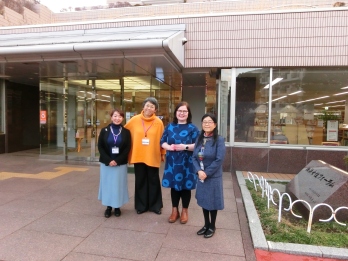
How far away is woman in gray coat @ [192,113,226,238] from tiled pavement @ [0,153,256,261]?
0.54m

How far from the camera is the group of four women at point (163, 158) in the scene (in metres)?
3.33

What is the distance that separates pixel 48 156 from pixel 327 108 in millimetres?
9180

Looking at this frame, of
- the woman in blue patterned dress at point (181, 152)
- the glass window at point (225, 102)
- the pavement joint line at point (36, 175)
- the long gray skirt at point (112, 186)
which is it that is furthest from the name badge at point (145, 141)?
the glass window at point (225, 102)

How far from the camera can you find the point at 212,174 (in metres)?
3.31

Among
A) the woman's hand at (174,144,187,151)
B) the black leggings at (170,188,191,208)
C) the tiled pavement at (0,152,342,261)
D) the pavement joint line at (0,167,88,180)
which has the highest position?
the woman's hand at (174,144,187,151)

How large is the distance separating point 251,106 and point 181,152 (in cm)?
445

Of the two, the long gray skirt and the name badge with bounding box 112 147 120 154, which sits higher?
the name badge with bounding box 112 147 120 154

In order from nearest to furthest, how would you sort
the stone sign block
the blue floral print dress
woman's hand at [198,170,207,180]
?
woman's hand at [198,170,207,180] → the blue floral print dress → the stone sign block

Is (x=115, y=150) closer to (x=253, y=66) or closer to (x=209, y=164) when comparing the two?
(x=209, y=164)

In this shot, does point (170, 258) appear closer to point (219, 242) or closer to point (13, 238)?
point (219, 242)

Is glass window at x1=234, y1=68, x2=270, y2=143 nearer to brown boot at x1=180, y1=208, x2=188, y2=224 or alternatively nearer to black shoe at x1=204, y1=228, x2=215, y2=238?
brown boot at x1=180, y1=208, x2=188, y2=224

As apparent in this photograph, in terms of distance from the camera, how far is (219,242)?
334 cm

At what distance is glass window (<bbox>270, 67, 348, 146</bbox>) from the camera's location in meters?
7.44

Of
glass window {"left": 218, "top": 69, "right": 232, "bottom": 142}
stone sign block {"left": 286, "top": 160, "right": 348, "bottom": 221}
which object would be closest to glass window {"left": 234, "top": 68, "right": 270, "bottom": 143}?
glass window {"left": 218, "top": 69, "right": 232, "bottom": 142}
